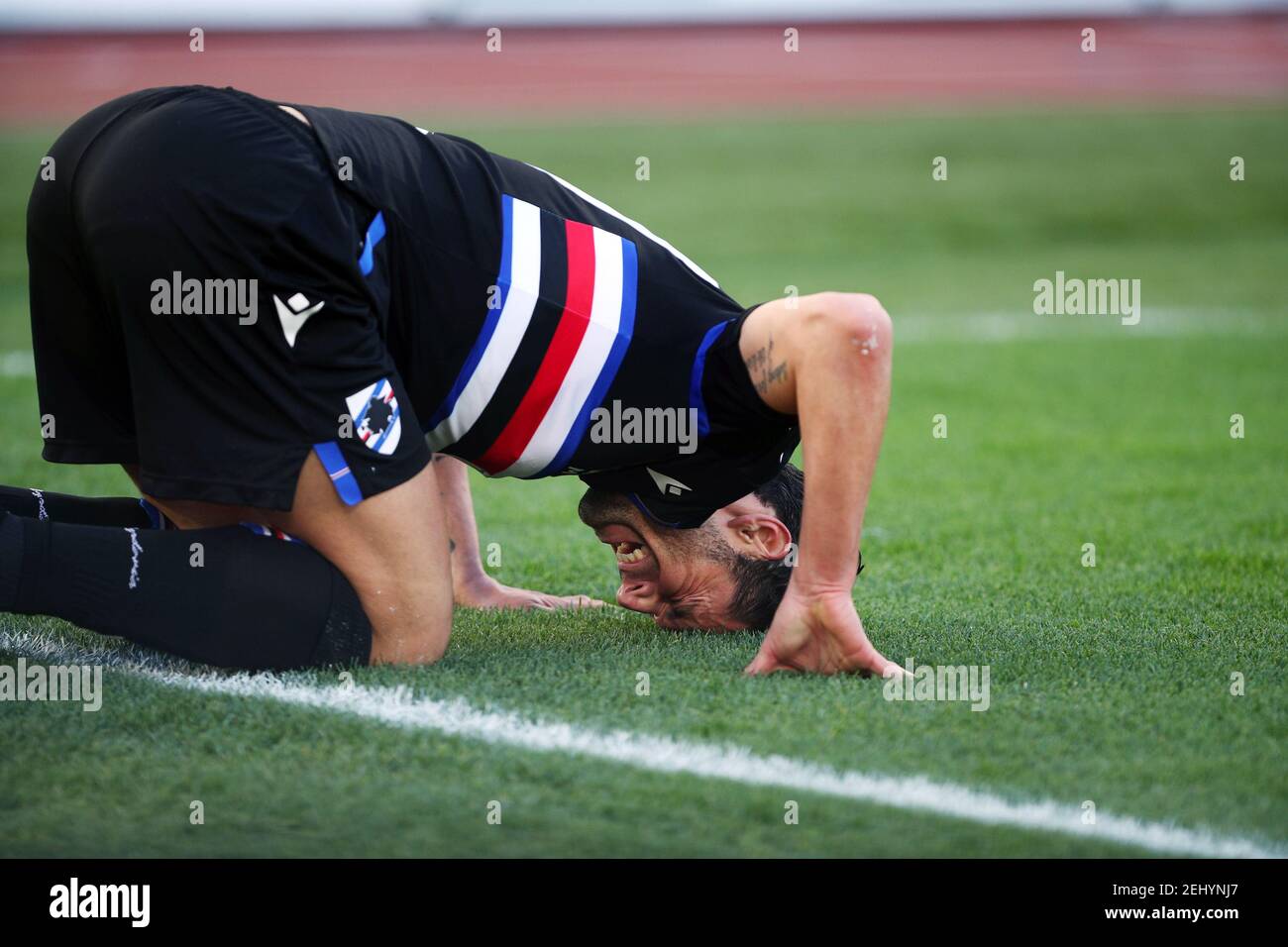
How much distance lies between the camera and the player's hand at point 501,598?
3.63 metres

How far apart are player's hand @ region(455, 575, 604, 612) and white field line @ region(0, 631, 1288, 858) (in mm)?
833

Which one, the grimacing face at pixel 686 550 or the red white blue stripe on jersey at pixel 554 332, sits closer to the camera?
the red white blue stripe on jersey at pixel 554 332

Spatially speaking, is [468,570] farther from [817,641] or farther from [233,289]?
[233,289]

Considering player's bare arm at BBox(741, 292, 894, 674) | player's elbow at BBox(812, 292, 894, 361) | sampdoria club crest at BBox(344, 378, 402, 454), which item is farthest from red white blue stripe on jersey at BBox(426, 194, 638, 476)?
player's elbow at BBox(812, 292, 894, 361)

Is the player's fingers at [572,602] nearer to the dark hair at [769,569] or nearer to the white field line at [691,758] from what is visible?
the dark hair at [769,569]

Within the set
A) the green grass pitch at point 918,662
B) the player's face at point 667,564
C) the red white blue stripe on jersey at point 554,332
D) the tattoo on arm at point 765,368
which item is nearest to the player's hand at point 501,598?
the green grass pitch at point 918,662

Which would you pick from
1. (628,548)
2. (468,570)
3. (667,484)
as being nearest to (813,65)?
(468,570)

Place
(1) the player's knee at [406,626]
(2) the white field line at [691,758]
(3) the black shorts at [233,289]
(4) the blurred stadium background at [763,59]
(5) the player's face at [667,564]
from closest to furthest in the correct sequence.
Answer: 1. (2) the white field line at [691,758]
2. (3) the black shorts at [233,289]
3. (1) the player's knee at [406,626]
4. (5) the player's face at [667,564]
5. (4) the blurred stadium background at [763,59]

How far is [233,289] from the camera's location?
2.68 metres

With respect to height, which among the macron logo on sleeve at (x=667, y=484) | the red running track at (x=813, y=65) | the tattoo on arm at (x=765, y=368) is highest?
the red running track at (x=813, y=65)

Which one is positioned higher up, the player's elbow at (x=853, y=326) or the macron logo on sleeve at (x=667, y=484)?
the player's elbow at (x=853, y=326)

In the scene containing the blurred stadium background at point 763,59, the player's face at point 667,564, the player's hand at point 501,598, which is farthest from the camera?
the blurred stadium background at point 763,59
